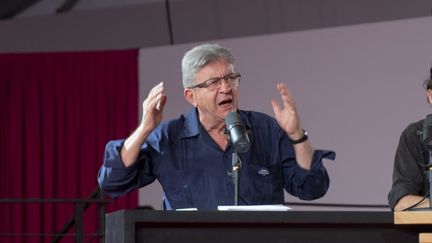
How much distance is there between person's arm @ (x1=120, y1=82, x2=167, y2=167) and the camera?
298cm

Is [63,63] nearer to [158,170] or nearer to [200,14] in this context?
[200,14]

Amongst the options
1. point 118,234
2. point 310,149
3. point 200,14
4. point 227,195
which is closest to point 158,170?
point 227,195

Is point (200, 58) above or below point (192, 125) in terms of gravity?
above

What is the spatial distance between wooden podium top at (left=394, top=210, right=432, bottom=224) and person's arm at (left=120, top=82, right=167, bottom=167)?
0.91 meters

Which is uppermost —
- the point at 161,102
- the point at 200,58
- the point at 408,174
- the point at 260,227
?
the point at 200,58

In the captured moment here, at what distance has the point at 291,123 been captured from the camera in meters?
3.02

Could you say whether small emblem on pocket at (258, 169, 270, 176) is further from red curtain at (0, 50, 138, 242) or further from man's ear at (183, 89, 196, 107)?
red curtain at (0, 50, 138, 242)

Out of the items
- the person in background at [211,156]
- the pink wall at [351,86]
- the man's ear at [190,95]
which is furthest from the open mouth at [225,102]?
the pink wall at [351,86]

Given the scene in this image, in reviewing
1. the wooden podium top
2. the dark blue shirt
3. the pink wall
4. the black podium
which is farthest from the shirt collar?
the pink wall

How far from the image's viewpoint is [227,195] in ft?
10.3

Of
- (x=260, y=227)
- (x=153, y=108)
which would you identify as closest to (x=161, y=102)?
(x=153, y=108)

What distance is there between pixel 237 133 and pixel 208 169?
408 millimetres

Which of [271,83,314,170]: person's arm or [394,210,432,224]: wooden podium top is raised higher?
[271,83,314,170]: person's arm

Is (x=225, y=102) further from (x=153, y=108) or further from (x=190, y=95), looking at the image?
(x=153, y=108)
